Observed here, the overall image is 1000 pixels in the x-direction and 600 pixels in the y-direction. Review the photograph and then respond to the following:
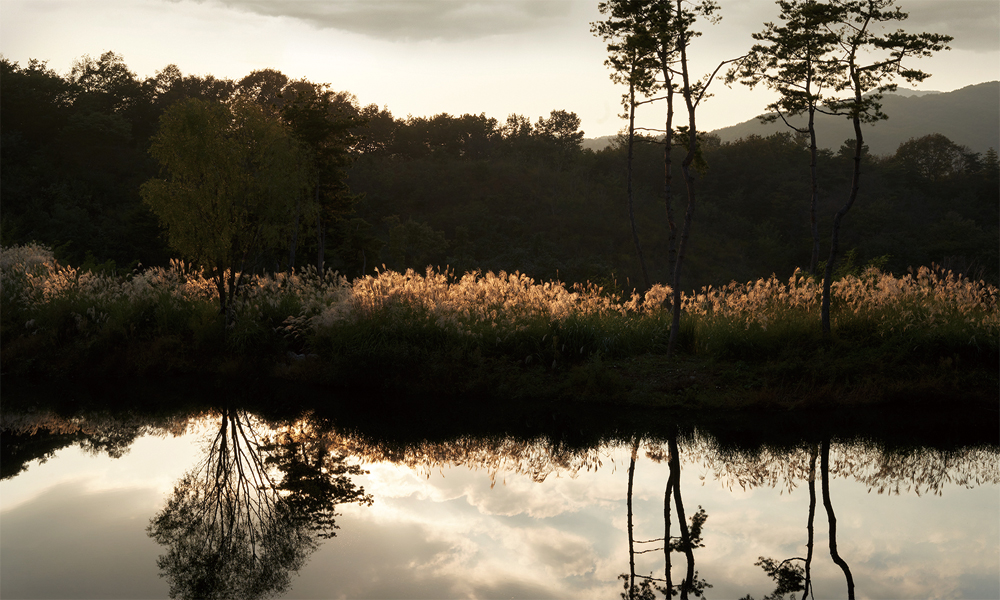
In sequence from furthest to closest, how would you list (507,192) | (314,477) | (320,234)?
(507,192)
(320,234)
(314,477)

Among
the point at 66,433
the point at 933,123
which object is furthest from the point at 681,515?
the point at 933,123

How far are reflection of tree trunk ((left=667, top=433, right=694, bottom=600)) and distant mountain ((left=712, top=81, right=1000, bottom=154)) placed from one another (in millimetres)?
101593

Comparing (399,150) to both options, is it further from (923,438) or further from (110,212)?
(923,438)

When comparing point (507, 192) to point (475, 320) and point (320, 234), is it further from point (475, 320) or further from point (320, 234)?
point (475, 320)

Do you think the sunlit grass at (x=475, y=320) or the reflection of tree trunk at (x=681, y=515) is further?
the sunlit grass at (x=475, y=320)

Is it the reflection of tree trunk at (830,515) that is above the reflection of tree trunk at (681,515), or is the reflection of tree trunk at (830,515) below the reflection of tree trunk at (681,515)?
below

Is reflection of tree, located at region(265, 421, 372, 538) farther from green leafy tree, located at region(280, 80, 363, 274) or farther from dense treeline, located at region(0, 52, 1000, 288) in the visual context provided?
dense treeline, located at region(0, 52, 1000, 288)

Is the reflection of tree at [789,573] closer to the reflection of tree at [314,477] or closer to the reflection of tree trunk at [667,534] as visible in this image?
the reflection of tree trunk at [667,534]

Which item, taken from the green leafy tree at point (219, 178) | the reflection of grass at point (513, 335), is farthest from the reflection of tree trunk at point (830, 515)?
the green leafy tree at point (219, 178)

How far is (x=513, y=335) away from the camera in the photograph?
12.3 metres

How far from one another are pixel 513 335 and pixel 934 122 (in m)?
129

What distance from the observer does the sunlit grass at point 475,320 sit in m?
11.6

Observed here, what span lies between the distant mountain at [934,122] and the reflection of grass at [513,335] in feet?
316

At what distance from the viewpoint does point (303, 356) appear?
42.4 ft
